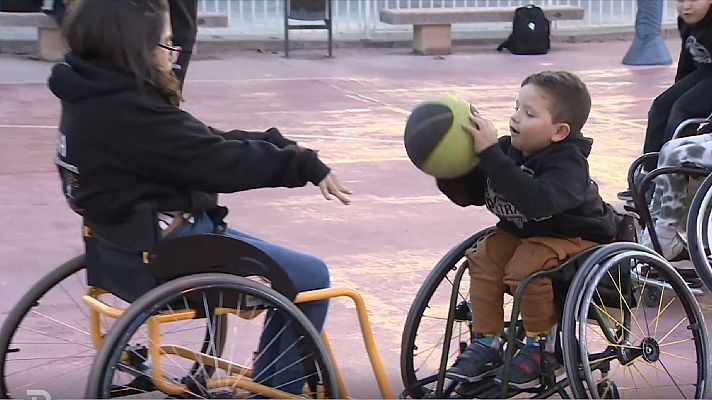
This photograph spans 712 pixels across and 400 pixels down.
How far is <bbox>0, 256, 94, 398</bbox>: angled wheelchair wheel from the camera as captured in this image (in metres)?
3.62

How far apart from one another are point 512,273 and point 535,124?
47cm

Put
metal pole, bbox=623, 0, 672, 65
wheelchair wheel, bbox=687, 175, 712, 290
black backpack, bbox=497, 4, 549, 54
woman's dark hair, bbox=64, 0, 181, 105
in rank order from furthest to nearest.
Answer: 1. black backpack, bbox=497, 4, 549, 54
2. metal pole, bbox=623, 0, 672, 65
3. wheelchair wheel, bbox=687, 175, 712, 290
4. woman's dark hair, bbox=64, 0, 181, 105

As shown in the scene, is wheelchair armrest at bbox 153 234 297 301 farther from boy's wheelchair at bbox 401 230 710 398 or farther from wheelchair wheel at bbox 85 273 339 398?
boy's wheelchair at bbox 401 230 710 398

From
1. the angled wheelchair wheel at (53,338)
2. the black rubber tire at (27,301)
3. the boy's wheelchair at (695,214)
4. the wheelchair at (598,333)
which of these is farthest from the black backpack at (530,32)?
the black rubber tire at (27,301)

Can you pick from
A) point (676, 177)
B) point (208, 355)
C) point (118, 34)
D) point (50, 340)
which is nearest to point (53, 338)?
point (50, 340)

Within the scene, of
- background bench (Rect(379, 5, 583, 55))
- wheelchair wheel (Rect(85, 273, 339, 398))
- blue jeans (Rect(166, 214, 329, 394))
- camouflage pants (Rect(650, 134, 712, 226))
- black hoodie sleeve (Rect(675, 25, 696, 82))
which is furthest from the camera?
background bench (Rect(379, 5, 583, 55))

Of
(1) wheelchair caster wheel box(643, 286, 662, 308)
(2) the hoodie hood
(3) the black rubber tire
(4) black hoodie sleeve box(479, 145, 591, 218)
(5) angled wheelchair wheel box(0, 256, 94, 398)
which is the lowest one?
(1) wheelchair caster wheel box(643, 286, 662, 308)

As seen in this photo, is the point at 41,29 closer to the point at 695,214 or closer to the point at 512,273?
the point at 695,214

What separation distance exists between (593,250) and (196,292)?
4.15 feet

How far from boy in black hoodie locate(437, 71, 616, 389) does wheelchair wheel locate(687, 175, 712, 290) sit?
97cm

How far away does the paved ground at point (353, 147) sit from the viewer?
5543 millimetres

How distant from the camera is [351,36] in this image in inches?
605

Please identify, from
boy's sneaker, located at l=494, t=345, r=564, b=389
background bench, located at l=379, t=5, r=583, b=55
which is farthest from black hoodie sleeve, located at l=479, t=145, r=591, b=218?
background bench, located at l=379, t=5, r=583, b=55

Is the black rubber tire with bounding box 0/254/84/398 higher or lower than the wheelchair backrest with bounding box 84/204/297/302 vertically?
lower
